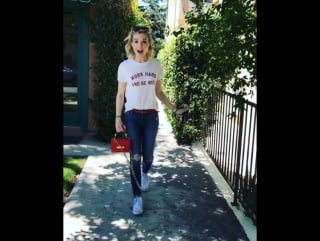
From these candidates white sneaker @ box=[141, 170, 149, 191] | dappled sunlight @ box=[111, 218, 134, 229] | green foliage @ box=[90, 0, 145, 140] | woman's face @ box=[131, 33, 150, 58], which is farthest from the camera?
green foliage @ box=[90, 0, 145, 140]

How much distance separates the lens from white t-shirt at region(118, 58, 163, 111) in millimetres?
4109

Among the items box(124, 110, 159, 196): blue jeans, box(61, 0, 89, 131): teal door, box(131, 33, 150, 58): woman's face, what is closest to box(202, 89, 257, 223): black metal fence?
box(124, 110, 159, 196): blue jeans

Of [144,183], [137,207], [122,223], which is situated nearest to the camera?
[122,223]

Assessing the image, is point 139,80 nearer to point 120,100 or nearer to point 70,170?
point 120,100

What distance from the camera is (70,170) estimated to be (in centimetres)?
574

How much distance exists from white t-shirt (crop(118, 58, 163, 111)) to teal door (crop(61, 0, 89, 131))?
418 cm

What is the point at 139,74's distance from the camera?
4113 mm

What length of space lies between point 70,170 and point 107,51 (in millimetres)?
2969

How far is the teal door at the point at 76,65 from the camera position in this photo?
8094mm

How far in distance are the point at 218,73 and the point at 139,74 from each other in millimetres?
929

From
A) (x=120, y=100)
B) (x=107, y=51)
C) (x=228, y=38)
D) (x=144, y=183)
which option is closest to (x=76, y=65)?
(x=107, y=51)

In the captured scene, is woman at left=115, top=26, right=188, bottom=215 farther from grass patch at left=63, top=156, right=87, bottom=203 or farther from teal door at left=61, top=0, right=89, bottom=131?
teal door at left=61, top=0, right=89, bottom=131
